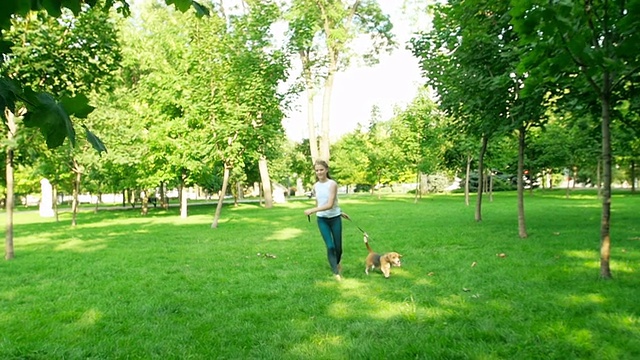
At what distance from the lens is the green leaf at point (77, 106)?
4.35 ft

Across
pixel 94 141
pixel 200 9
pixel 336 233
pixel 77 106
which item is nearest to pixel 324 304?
pixel 336 233

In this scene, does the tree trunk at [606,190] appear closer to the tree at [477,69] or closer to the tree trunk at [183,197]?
the tree at [477,69]

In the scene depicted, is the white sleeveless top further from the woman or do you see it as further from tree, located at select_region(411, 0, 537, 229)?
tree, located at select_region(411, 0, 537, 229)

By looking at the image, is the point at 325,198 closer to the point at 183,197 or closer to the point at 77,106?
the point at 77,106

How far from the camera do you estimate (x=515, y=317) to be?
493 cm

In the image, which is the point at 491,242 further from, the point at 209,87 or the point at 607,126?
the point at 209,87

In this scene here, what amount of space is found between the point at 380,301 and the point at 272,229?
10851mm

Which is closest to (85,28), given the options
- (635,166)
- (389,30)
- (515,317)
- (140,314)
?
(140,314)

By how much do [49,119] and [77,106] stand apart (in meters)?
0.08

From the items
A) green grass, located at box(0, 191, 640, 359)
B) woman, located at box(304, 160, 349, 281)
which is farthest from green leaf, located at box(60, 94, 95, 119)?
woman, located at box(304, 160, 349, 281)

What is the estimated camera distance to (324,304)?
225 inches

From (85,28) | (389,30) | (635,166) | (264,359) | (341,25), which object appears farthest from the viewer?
(635,166)

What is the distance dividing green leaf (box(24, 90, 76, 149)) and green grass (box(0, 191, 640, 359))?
10.5 feet

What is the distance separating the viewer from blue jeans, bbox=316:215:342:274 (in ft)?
24.6
